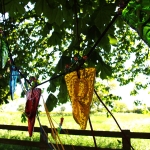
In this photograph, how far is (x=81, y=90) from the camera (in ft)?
1.57

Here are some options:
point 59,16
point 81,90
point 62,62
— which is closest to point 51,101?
point 62,62

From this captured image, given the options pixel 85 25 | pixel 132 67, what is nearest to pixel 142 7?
pixel 85 25

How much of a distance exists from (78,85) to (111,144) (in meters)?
5.06

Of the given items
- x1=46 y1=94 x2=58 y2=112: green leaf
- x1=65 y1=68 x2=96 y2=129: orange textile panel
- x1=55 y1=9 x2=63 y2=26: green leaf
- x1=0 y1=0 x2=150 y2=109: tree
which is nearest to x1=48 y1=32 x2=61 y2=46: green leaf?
x1=0 y1=0 x2=150 y2=109: tree

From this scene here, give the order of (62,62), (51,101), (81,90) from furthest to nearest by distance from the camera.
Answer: (51,101) < (62,62) < (81,90)

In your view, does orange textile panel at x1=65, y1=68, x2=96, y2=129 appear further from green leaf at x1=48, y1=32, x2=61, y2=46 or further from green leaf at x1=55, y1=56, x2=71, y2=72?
green leaf at x1=48, y1=32, x2=61, y2=46

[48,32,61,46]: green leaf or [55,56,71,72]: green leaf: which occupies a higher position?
[48,32,61,46]: green leaf

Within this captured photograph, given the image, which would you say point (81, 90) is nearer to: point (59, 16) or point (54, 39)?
point (59, 16)

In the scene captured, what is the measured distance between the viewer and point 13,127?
3.40m

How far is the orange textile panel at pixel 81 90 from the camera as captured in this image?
1.54ft

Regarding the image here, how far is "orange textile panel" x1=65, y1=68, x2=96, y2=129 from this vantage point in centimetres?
47

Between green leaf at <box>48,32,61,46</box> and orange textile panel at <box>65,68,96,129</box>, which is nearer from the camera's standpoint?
orange textile panel at <box>65,68,96,129</box>

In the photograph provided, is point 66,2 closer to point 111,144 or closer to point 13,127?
point 13,127

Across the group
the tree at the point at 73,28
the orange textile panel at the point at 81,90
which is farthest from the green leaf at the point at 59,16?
the orange textile panel at the point at 81,90
